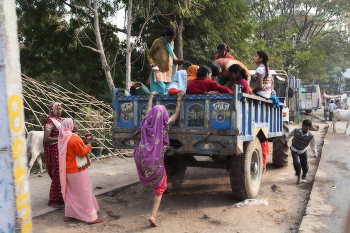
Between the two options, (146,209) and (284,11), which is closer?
(146,209)

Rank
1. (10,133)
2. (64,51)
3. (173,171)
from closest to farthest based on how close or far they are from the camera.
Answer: (10,133)
(173,171)
(64,51)

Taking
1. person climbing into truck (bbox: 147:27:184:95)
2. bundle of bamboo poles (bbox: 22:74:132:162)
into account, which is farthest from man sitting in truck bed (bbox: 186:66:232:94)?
bundle of bamboo poles (bbox: 22:74:132:162)

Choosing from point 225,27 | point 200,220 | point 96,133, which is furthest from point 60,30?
point 200,220

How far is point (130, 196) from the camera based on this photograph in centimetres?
565

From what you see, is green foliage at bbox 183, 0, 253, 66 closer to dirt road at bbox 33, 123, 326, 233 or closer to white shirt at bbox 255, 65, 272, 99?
white shirt at bbox 255, 65, 272, 99

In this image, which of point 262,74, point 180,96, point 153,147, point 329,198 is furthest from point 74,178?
point 329,198

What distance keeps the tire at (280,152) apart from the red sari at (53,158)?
16.5ft

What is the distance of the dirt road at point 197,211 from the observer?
4086 mm

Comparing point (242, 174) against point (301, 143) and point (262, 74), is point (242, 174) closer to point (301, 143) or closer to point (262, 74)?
point (262, 74)

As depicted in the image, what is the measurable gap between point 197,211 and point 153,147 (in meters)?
1.37

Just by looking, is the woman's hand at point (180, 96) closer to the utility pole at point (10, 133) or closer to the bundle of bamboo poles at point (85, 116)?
the utility pole at point (10, 133)

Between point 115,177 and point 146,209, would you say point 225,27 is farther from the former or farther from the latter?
point 146,209

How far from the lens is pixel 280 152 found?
7539 mm

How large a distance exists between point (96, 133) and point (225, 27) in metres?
7.36
